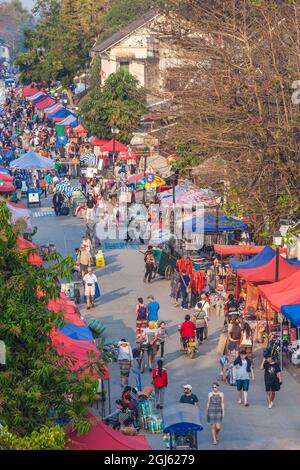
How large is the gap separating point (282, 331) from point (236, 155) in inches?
317

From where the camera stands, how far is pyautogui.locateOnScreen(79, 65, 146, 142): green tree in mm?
55344

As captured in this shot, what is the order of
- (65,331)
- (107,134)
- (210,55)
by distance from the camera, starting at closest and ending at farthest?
(65,331), (210,55), (107,134)

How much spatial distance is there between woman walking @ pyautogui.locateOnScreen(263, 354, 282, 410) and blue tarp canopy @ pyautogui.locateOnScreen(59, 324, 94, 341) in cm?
308

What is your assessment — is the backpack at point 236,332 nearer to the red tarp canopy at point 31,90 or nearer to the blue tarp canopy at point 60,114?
the blue tarp canopy at point 60,114

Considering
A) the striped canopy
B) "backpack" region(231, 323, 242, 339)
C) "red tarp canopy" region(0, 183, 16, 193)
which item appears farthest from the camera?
the striped canopy

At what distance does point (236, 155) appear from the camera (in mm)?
31547

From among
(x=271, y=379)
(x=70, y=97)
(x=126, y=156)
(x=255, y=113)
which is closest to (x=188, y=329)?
(x=271, y=379)

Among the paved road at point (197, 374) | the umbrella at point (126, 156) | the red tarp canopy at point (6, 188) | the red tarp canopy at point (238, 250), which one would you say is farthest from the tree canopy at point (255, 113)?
the umbrella at point (126, 156)

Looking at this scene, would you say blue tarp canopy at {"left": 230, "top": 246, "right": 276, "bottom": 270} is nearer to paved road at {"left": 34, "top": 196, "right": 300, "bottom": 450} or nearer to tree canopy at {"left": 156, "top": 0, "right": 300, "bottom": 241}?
tree canopy at {"left": 156, "top": 0, "right": 300, "bottom": 241}

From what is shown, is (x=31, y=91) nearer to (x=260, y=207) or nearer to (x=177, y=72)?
(x=177, y=72)

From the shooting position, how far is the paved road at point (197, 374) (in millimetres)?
19953

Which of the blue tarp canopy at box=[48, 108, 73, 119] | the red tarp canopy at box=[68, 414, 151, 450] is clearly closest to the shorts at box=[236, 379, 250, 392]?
the red tarp canopy at box=[68, 414, 151, 450]

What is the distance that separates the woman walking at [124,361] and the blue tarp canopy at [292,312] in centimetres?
291
